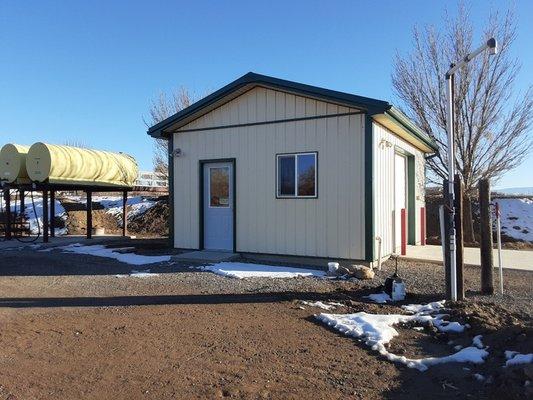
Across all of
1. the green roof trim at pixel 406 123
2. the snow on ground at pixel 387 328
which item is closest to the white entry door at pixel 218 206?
the green roof trim at pixel 406 123

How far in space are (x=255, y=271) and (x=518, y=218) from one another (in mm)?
17382

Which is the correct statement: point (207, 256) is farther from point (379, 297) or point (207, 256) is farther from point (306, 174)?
point (379, 297)

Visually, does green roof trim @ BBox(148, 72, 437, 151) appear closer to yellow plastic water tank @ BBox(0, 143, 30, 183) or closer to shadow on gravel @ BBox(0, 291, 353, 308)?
shadow on gravel @ BBox(0, 291, 353, 308)

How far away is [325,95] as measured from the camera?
9.94 meters

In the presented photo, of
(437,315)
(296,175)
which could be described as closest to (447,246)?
(437,315)

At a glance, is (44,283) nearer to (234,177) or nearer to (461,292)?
(234,177)

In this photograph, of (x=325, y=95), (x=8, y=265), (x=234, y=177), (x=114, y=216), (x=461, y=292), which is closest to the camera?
(x=461, y=292)

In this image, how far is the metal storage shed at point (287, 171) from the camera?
9992 millimetres

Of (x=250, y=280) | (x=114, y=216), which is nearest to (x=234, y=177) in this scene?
(x=250, y=280)

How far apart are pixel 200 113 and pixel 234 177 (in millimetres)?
1910

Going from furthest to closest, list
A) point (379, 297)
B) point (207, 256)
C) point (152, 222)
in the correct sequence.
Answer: point (152, 222)
point (207, 256)
point (379, 297)

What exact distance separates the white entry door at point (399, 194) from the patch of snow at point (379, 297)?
4616 mm

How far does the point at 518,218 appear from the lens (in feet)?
73.2

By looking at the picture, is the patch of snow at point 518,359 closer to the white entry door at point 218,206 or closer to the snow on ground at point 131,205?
the white entry door at point 218,206
